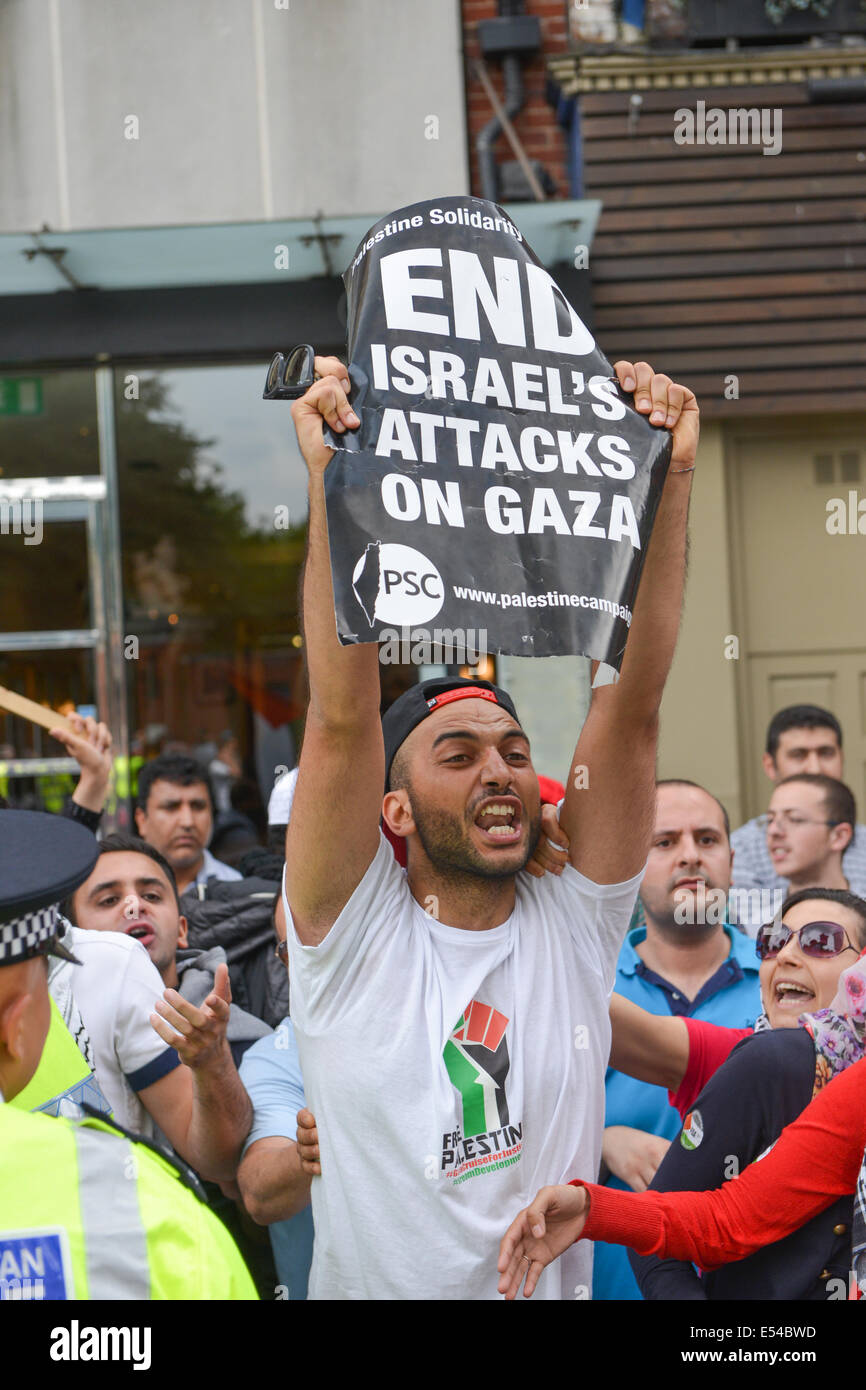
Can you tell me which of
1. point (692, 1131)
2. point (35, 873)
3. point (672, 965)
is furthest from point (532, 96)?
point (35, 873)

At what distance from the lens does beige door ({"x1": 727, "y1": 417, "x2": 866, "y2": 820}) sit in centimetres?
691

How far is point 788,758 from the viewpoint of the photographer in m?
5.15

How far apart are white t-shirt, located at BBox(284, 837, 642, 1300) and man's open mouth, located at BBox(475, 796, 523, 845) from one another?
177 mm

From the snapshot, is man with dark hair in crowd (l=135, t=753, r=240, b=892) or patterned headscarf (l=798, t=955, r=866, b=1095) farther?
man with dark hair in crowd (l=135, t=753, r=240, b=892)

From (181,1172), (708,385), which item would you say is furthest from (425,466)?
(708,385)

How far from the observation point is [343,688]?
2211 mm

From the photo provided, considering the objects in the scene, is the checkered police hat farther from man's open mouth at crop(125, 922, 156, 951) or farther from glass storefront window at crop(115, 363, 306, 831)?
glass storefront window at crop(115, 363, 306, 831)

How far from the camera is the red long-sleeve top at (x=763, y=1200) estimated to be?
2170 millimetres

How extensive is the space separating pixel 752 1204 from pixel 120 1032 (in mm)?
1449

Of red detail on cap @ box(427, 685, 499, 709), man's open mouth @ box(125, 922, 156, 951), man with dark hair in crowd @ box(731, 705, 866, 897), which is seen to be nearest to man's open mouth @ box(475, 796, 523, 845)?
red detail on cap @ box(427, 685, 499, 709)

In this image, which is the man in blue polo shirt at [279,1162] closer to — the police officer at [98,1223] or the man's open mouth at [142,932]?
the man's open mouth at [142,932]
